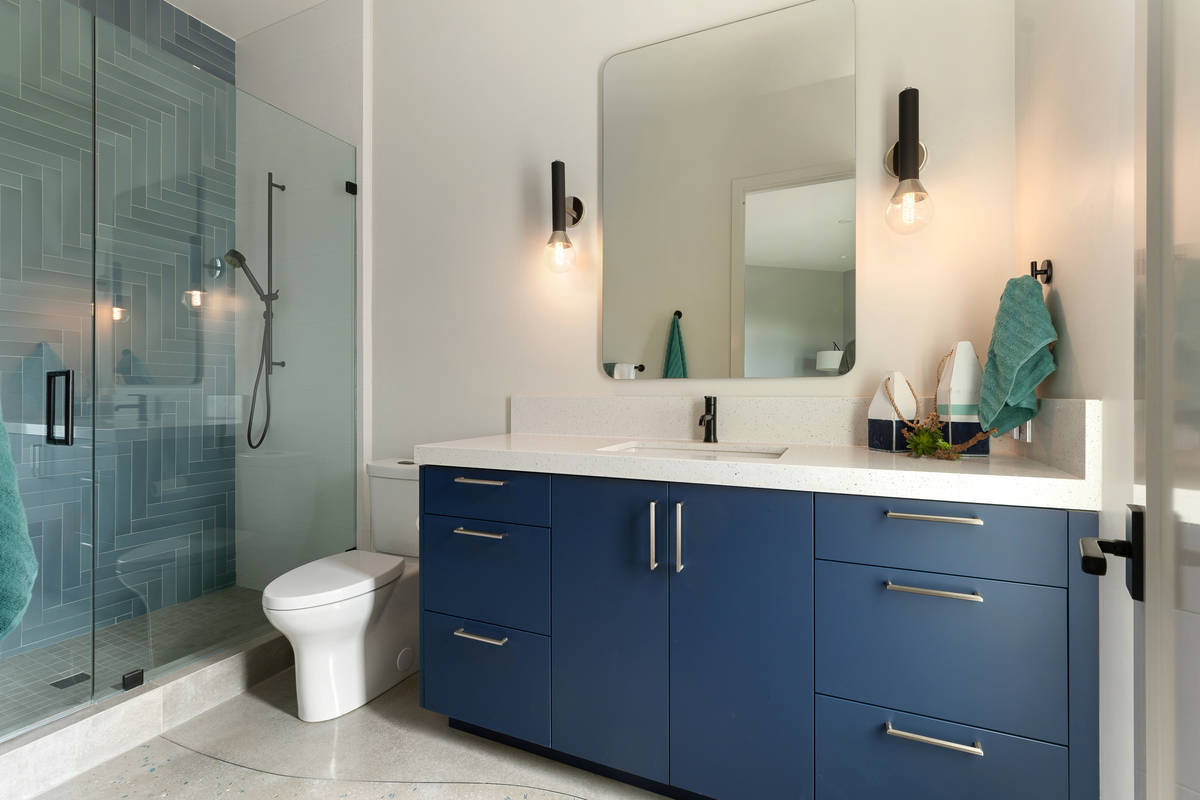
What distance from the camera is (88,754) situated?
62.2 inches

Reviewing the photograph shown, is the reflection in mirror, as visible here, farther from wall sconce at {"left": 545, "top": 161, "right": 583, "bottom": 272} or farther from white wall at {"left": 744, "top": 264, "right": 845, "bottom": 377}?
wall sconce at {"left": 545, "top": 161, "right": 583, "bottom": 272}

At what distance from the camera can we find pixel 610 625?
1.44 metres

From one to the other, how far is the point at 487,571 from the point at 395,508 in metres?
0.75

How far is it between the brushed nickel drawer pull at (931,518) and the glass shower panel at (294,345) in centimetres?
211

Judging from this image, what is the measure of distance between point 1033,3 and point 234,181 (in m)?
2.49

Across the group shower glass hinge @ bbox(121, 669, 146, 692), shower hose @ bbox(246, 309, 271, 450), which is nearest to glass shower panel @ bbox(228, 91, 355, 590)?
shower hose @ bbox(246, 309, 271, 450)

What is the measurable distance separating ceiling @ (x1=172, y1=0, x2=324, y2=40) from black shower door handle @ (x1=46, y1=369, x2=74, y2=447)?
1881mm

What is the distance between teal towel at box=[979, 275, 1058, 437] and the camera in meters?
1.29

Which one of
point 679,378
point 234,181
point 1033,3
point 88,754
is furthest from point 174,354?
point 1033,3

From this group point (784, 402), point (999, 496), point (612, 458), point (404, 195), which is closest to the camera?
point (999, 496)

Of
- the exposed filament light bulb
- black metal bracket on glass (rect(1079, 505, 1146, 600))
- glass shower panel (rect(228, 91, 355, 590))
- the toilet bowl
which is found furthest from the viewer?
glass shower panel (rect(228, 91, 355, 590))

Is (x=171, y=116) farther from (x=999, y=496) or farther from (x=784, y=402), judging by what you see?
(x=999, y=496)

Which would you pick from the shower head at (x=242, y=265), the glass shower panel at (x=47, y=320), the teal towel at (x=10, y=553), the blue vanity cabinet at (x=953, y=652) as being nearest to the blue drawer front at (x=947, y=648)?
the blue vanity cabinet at (x=953, y=652)

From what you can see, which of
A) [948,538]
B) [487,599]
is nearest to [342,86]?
[487,599]
